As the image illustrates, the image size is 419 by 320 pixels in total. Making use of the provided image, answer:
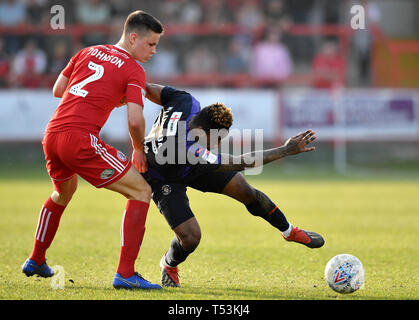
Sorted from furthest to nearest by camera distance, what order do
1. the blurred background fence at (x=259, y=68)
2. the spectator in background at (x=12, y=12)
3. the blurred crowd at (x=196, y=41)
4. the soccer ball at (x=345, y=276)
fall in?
the spectator in background at (x=12, y=12)
the blurred crowd at (x=196, y=41)
the blurred background fence at (x=259, y=68)
the soccer ball at (x=345, y=276)

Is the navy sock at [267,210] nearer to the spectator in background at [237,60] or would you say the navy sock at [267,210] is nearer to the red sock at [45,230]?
the red sock at [45,230]

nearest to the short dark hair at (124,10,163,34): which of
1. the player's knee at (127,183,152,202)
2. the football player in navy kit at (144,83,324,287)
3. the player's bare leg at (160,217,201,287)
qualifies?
the football player in navy kit at (144,83,324,287)

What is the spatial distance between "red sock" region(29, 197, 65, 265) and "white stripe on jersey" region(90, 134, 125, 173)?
2.91 ft

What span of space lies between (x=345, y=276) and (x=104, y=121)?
2389 millimetres

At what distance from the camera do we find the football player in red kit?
17.4 ft

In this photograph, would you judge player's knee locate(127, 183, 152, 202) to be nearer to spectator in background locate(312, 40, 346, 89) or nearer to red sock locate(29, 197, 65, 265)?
red sock locate(29, 197, 65, 265)

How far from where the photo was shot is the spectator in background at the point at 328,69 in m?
19.1

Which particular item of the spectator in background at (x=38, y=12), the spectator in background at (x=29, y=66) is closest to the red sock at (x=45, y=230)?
the spectator in background at (x=29, y=66)

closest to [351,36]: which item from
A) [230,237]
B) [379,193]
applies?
[379,193]

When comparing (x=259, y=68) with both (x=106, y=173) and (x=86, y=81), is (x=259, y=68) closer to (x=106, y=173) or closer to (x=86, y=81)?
(x=86, y=81)

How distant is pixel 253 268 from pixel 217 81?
1255 centimetres

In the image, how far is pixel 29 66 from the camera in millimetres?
18359

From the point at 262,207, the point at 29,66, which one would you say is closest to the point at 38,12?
the point at 29,66
